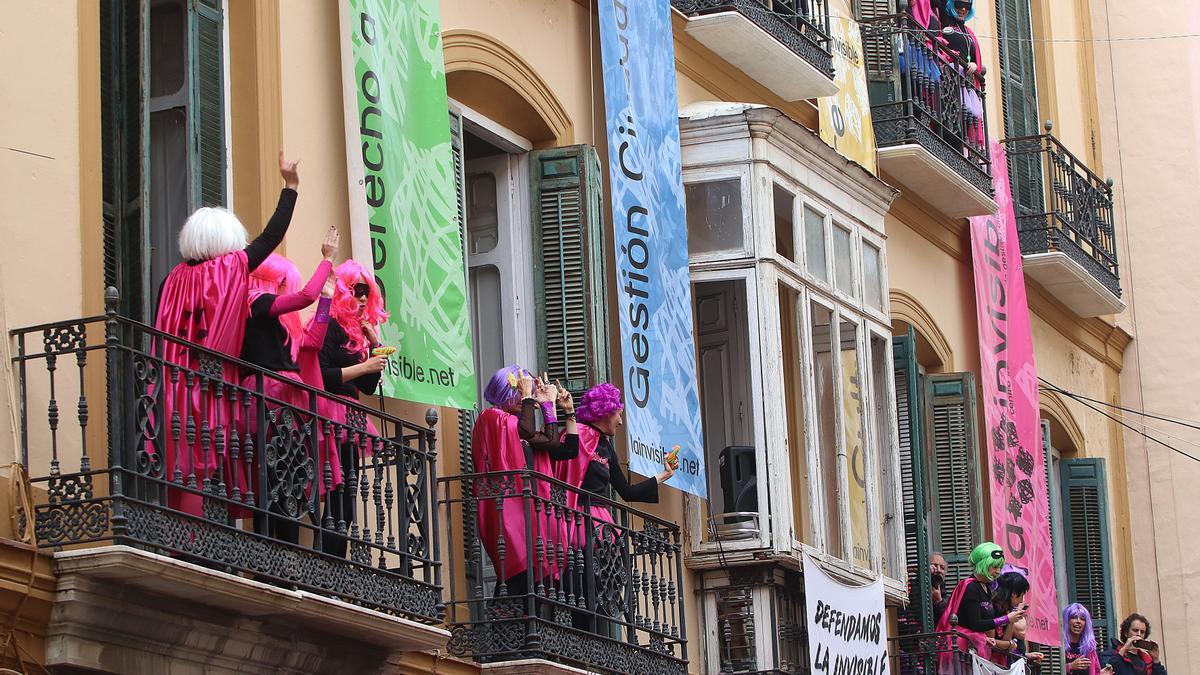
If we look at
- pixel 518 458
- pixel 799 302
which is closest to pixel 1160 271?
pixel 799 302

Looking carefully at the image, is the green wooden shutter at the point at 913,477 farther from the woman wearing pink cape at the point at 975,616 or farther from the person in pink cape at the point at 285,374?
the person in pink cape at the point at 285,374

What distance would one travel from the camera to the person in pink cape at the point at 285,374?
1015 centimetres

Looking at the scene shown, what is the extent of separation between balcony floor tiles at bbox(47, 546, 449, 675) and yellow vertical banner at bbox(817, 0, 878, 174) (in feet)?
24.8

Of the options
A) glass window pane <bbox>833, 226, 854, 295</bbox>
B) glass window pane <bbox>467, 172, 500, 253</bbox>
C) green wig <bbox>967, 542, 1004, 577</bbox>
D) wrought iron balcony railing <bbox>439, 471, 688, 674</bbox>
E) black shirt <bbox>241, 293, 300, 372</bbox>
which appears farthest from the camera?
green wig <bbox>967, 542, 1004, 577</bbox>

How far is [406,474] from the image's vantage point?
11.1 metres

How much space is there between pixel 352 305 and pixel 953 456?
8.77 m

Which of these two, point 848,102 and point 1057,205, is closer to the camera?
point 848,102

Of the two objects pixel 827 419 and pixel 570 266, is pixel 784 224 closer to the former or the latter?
pixel 827 419

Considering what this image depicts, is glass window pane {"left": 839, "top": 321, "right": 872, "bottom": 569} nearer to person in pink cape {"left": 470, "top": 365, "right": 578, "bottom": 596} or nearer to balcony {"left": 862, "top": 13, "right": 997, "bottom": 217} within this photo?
balcony {"left": 862, "top": 13, "right": 997, "bottom": 217}

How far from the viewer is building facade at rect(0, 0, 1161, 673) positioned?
974cm

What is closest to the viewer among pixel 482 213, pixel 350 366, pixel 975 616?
pixel 350 366

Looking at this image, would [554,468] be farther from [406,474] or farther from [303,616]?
[303,616]

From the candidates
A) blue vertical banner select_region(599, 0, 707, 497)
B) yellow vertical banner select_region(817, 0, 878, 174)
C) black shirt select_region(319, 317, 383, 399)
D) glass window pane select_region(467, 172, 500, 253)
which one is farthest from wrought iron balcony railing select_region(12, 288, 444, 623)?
yellow vertical banner select_region(817, 0, 878, 174)

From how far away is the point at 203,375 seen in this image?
9758mm
